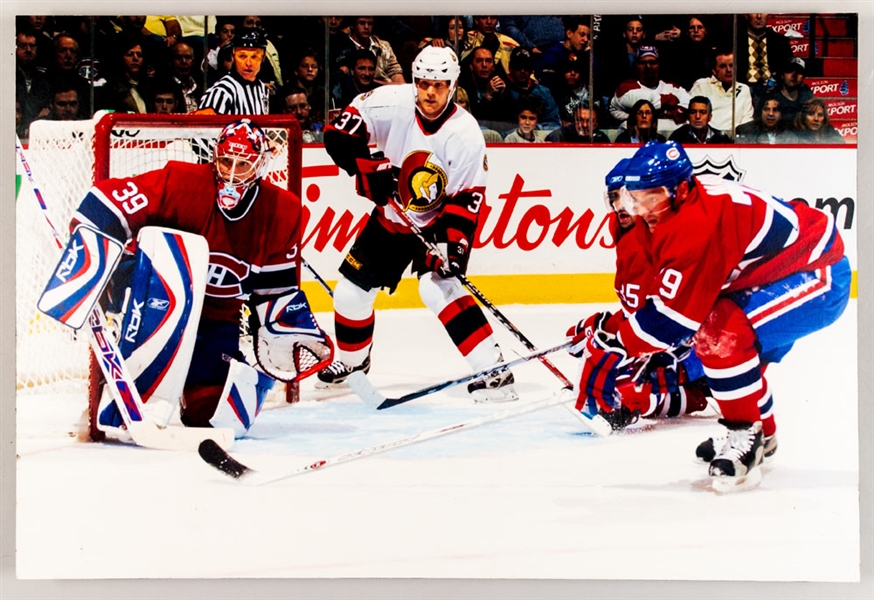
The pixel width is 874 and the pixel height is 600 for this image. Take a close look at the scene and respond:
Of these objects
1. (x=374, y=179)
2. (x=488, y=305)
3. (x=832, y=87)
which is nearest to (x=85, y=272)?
(x=374, y=179)

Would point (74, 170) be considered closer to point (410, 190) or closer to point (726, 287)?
point (410, 190)

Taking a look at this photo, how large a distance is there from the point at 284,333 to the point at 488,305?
0.60 m

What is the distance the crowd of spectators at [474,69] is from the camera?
8.42 ft

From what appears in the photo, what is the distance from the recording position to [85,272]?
98.9 inches

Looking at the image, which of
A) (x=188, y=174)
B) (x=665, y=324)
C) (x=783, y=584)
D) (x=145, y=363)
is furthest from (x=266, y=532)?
(x=783, y=584)

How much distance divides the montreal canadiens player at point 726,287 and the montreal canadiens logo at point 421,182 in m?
0.54

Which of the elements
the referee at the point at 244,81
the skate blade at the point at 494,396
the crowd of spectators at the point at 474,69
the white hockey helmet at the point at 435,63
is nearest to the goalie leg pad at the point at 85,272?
the crowd of spectators at the point at 474,69

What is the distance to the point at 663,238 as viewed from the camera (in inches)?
97.7

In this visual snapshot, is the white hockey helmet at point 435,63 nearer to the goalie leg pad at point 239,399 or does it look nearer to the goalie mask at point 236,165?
the goalie mask at point 236,165

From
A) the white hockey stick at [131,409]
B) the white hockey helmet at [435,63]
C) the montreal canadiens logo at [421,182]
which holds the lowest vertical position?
the white hockey stick at [131,409]

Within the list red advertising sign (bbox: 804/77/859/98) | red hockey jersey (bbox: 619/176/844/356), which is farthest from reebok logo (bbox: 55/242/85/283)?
red advertising sign (bbox: 804/77/859/98)

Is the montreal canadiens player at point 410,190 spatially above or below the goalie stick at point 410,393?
above

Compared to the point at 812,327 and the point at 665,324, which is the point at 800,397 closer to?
the point at 812,327

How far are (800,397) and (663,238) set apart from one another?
0.64 metres
